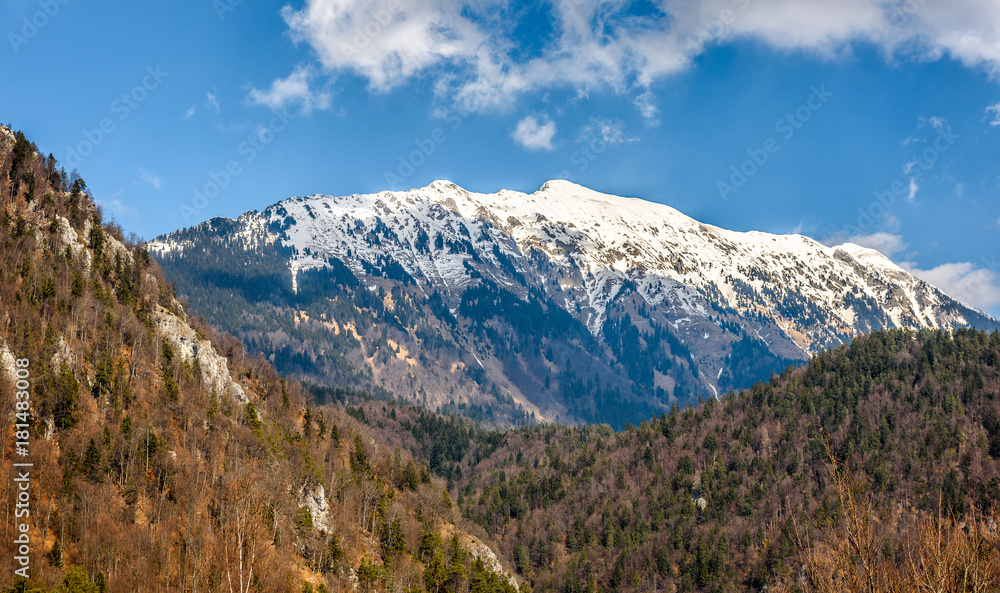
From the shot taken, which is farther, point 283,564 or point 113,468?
point 113,468

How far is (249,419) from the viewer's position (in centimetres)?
12850

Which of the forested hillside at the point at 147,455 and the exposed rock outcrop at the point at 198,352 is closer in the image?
the forested hillside at the point at 147,455

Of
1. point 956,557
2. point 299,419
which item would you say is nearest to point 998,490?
point 299,419

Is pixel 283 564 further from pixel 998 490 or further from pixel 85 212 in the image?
pixel 998 490

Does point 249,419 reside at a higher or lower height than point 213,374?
lower

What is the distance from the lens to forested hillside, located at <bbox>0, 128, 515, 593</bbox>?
7450 cm

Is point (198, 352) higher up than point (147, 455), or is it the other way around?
point (198, 352)

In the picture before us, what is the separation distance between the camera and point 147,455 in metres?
97.6

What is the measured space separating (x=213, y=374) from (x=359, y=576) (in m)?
53.4

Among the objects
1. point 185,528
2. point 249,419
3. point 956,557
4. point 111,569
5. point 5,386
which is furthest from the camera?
point 249,419

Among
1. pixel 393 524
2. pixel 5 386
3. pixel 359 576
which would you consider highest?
pixel 5 386

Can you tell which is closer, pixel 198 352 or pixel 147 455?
pixel 147 455

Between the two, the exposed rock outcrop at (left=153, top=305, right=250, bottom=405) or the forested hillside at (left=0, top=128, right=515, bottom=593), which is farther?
the exposed rock outcrop at (left=153, top=305, right=250, bottom=405)

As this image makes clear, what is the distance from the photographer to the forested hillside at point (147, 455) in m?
74.5
